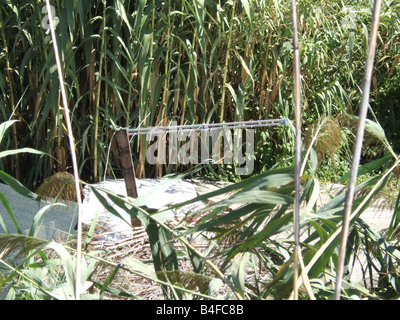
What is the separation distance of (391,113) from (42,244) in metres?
4.52

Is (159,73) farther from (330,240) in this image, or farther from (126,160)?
(330,240)

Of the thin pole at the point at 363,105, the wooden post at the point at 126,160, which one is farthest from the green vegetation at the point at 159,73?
the thin pole at the point at 363,105

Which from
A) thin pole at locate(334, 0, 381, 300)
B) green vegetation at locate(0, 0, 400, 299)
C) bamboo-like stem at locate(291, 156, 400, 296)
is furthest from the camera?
green vegetation at locate(0, 0, 400, 299)

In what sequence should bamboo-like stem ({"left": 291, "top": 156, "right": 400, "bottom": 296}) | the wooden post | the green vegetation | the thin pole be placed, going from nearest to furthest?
the thin pole < bamboo-like stem ({"left": 291, "top": 156, "right": 400, "bottom": 296}) < the wooden post < the green vegetation

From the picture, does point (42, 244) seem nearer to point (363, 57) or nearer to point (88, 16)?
point (88, 16)

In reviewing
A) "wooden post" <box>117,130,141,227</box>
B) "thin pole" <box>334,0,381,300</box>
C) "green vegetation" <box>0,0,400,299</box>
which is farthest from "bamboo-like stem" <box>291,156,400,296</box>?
"wooden post" <box>117,130,141,227</box>

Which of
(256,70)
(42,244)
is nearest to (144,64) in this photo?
(256,70)

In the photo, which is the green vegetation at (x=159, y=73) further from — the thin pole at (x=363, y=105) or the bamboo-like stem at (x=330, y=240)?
the thin pole at (x=363, y=105)

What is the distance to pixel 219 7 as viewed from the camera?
364cm

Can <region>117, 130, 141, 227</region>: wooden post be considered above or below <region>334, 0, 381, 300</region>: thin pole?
below

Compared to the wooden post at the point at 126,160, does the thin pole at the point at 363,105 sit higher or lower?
higher

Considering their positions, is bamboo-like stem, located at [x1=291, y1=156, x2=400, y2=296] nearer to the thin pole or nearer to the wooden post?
the thin pole

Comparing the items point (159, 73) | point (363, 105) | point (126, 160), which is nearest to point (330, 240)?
point (363, 105)

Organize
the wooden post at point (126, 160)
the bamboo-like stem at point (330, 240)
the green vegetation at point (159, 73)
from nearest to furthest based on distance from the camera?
the bamboo-like stem at point (330, 240), the wooden post at point (126, 160), the green vegetation at point (159, 73)
